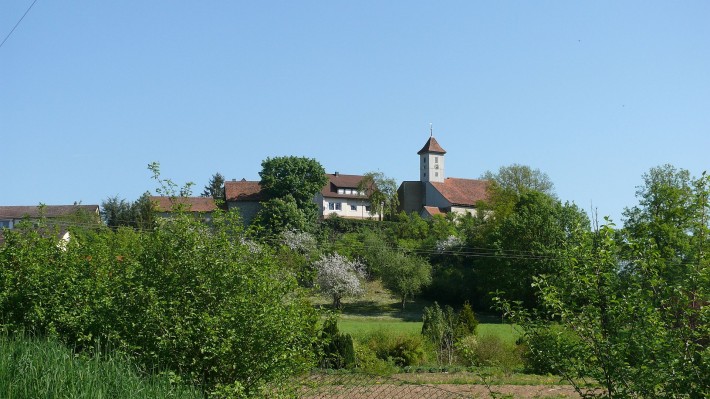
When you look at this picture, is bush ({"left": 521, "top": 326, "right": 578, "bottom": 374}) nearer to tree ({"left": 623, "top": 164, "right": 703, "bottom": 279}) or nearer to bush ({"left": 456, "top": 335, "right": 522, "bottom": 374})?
tree ({"left": 623, "top": 164, "right": 703, "bottom": 279})

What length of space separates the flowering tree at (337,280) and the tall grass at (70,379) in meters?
47.6

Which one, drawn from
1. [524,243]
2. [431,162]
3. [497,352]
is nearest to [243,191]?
[431,162]

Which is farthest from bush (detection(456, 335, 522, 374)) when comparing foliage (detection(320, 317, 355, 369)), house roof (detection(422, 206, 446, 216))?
house roof (detection(422, 206, 446, 216))

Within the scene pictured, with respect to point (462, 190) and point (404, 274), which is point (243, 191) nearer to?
point (462, 190)

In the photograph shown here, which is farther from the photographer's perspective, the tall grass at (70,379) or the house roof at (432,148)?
the house roof at (432,148)

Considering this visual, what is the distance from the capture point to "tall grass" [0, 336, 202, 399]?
7289 millimetres

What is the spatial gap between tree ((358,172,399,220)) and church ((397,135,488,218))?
499 cm

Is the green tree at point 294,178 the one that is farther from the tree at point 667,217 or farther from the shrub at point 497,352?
the shrub at point 497,352

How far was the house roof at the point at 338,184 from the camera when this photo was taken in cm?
9871

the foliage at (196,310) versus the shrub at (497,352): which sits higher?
the foliage at (196,310)

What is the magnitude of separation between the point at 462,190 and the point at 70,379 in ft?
308

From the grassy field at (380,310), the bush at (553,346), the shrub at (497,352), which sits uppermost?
the bush at (553,346)

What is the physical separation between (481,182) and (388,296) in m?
A: 44.4

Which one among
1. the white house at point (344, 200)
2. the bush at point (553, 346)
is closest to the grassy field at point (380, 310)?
the white house at point (344, 200)
